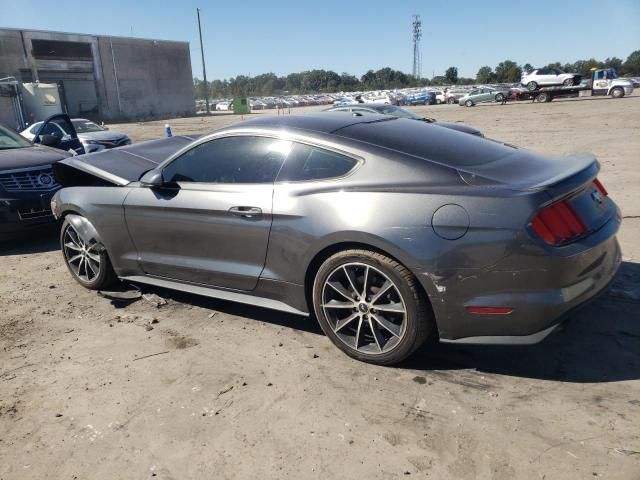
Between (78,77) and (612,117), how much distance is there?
5063cm

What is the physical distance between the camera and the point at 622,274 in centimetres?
443

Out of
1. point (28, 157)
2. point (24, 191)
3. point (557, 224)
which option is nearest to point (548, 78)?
point (28, 157)

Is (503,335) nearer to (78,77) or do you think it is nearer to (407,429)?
(407,429)

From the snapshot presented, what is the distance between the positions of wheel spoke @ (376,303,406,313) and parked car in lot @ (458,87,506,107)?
42.1 m

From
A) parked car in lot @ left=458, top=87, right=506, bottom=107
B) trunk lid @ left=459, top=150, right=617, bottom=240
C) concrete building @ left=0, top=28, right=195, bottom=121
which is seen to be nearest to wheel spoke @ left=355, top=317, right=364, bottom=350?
trunk lid @ left=459, top=150, right=617, bottom=240

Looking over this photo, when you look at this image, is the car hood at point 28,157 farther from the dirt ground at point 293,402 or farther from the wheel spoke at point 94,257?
the dirt ground at point 293,402

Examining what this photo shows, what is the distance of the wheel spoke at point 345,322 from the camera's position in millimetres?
3307

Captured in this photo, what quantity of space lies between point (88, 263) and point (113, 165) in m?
0.96

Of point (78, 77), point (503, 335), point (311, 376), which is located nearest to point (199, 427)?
point (311, 376)

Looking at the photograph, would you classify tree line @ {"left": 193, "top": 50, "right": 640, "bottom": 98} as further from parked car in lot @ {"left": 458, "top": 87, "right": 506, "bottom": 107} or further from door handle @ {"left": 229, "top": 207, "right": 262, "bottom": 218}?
door handle @ {"left": 229, "top": 207, "right": 262, "bottom": 218}

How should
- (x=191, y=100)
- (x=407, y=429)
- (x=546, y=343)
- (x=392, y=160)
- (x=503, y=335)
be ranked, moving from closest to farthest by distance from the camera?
(x=407, y=429)
(x=503, y=335)
(x=392, y=160)
(x=546, y=343)
(x=191, y=100)

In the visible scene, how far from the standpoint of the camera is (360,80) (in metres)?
125

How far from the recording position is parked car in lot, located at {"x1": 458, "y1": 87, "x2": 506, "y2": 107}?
41.2m

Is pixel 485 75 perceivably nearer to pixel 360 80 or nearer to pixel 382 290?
pixel 360 80
